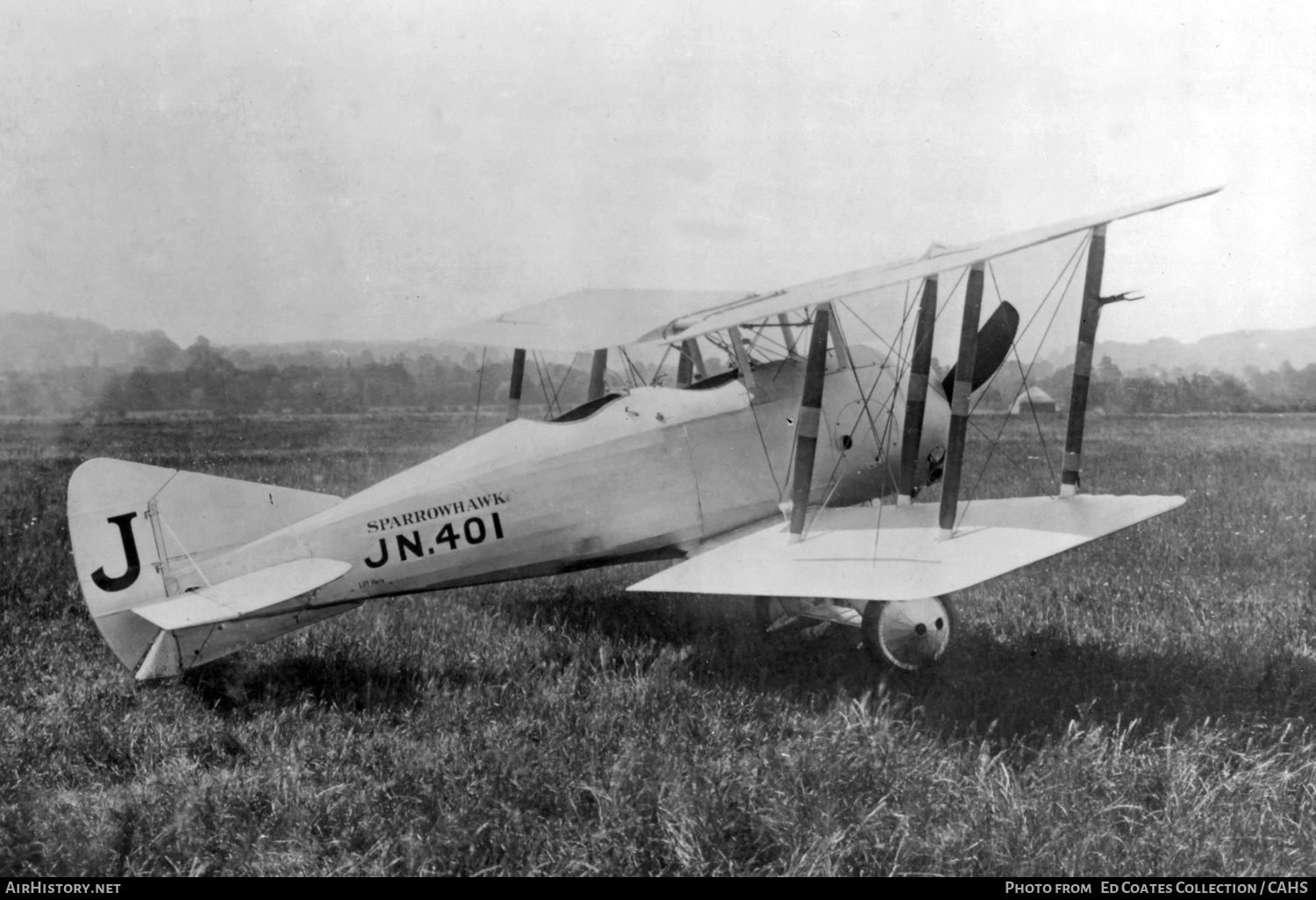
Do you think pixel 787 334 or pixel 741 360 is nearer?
pixel 741 360

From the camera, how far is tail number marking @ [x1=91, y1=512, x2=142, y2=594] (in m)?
5.12

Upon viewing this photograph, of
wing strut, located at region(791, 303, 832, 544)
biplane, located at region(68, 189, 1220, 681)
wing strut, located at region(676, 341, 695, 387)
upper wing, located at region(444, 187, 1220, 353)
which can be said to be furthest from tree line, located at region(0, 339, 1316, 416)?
wing strut, located at region(791, 303, 832, 544)

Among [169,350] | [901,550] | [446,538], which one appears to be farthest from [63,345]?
[901,550]

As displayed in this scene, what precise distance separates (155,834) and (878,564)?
3.45 m

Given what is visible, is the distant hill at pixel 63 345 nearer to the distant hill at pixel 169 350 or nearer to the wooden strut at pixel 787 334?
the distant hill at pixel 169 350

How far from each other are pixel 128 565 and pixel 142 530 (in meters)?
0.20

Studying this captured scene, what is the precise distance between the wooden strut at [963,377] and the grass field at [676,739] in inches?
46.5

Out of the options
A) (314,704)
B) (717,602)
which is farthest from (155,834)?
(717,602)

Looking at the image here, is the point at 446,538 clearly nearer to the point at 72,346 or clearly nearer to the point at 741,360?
the point at 741,360

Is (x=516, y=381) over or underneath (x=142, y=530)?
over

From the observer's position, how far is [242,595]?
4.96 metres

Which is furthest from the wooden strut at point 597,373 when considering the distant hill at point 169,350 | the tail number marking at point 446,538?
the tail number marking at point 446,538

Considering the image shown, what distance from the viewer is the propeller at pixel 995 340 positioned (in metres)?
6.90

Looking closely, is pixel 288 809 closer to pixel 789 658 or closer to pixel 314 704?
pixel 314 704
